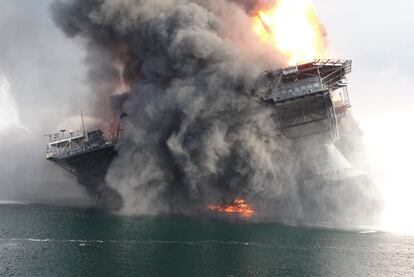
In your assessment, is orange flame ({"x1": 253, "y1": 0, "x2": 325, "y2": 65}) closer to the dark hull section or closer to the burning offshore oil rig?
the burning offshore oil rig

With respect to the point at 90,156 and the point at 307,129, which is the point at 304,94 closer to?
the point at 307,129

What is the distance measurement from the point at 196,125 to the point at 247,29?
1942 cm

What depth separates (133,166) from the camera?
7681 centimetres

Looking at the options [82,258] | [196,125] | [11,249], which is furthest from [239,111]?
[11,249]

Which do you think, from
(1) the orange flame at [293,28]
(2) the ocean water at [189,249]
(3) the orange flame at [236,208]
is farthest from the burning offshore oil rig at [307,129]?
(2) the ocean water at [189,249]

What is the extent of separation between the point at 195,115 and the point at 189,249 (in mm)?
21706

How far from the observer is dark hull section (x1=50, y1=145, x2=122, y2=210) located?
273 feet

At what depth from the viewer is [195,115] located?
2778 inches

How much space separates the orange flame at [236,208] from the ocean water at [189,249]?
21.7ft

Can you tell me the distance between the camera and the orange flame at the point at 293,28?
76.8 m

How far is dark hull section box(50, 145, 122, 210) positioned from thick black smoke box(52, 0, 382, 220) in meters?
6.07

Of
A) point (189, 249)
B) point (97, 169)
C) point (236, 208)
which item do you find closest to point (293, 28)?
point (236, 208)

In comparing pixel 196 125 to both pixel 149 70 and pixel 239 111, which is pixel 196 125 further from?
pixel 149 70

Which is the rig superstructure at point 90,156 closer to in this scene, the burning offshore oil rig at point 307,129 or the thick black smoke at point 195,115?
the burning offshore oil rig at point 307,129
